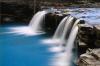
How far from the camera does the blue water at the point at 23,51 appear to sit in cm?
1070

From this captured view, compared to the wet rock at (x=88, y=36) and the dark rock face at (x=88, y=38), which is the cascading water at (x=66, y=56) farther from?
the wet rock at (x=88, y=36)

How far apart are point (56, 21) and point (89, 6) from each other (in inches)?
211

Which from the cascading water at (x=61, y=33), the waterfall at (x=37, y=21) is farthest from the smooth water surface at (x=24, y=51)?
the waterfall at (x=37, y=21)

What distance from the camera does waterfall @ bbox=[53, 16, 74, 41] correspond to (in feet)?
42.3

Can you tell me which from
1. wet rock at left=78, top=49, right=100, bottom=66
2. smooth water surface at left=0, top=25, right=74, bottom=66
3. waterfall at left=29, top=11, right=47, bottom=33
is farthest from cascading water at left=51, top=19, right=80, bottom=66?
waterfall at left=29, top=11, right=47, bottom=33

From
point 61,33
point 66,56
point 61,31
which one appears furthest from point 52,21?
point 66,56

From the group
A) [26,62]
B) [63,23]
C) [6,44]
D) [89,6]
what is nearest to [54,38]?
[63,23]

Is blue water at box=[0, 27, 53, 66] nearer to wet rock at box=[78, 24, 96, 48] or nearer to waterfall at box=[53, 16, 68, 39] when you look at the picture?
waterfall at box=[53, 16, 68, 39]

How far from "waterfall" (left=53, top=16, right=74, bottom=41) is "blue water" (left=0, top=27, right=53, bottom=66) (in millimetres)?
922

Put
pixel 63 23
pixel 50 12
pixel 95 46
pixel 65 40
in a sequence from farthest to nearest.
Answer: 1. pixel 50 12
2. pixel 63 23
3. pixel 65 40
4. pixel 95 46

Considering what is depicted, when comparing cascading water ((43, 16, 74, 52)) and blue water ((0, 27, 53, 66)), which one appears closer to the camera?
blue water ((0, 27, 53, 66))

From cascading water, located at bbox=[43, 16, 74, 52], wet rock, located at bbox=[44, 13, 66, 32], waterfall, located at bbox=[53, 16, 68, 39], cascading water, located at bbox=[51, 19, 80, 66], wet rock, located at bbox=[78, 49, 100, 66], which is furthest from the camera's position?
wet rock, located at bbox=[44, 13, 66, 32]

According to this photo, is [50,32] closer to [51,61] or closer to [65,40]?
[65,40]

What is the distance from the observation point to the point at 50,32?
15.5 meters
